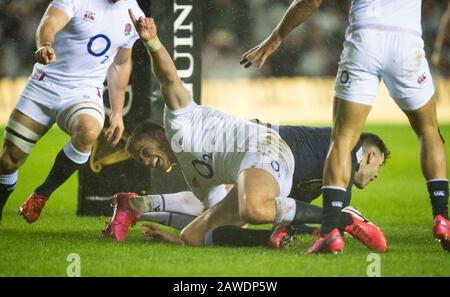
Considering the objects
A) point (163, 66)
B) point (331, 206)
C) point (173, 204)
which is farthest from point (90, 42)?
point (331, 206)

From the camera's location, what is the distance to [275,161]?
197 inches

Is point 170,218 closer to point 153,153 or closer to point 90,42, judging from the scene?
point 153,153

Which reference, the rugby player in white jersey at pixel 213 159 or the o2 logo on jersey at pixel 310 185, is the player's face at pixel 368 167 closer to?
the rugby player in white jersey at pixel 213 159

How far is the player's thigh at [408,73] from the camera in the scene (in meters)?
4.64

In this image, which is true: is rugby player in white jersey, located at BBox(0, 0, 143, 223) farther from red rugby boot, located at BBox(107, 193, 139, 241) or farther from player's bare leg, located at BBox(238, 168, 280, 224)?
player's bare leg, located at BBox(238, 168, 280, 224)

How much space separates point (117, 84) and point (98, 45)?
1.32 ft

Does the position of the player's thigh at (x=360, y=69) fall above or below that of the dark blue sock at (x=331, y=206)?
above

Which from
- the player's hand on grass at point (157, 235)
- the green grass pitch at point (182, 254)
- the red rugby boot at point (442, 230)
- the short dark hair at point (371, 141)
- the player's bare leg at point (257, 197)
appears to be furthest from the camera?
the short dark hair at point (371, 141)

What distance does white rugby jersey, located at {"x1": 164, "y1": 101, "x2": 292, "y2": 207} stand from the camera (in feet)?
16.9

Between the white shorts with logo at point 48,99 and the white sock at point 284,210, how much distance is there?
52.1 inches

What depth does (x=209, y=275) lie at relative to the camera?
14.2 ft

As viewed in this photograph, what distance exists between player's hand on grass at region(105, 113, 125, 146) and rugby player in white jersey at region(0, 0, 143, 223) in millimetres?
258

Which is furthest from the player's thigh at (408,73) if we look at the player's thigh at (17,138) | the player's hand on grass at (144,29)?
the player's thigh at (17,138)
